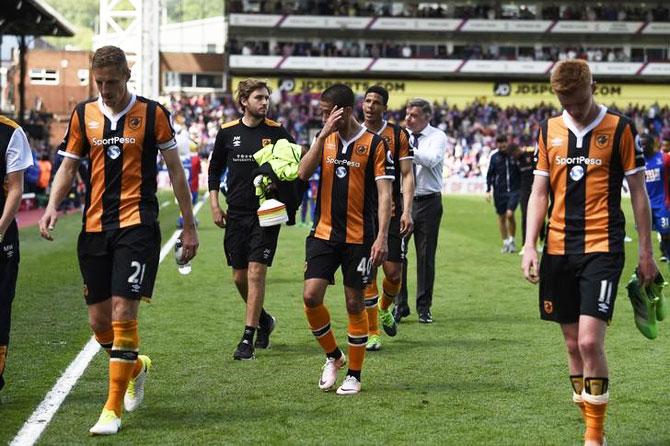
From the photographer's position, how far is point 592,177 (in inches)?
244

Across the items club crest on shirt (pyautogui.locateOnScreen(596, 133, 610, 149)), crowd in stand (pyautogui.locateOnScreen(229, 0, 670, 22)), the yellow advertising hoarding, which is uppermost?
crowd in stand (pyautogui.locateOnScreen(229, 0, 670, 22))

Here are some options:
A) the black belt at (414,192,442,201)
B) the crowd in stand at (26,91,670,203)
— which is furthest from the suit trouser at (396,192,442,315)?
the crowd in stand at (26,91,670,203)

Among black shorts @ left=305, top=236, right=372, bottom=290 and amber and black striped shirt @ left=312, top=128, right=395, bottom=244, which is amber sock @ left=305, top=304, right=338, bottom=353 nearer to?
black shorts @ left=305, top=236, right=372, bottom=290

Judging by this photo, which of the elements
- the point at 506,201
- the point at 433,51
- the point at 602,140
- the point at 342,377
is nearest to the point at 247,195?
the point at 342,377

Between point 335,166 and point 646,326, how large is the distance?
248 cm

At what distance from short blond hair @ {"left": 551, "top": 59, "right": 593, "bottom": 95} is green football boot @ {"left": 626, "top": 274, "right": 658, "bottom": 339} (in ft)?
3.69

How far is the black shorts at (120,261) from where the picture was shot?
673 cm

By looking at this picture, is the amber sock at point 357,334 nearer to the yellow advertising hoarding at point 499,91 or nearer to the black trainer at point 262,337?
the black trainer at point 262,337

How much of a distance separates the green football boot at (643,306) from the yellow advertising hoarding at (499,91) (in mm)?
65329

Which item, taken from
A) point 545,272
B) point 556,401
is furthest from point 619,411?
point 545,272

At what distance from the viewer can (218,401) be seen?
752 cm

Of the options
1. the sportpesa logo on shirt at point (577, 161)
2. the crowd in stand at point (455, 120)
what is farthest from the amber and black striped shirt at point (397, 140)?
the crowd in stand at point (455, 120)

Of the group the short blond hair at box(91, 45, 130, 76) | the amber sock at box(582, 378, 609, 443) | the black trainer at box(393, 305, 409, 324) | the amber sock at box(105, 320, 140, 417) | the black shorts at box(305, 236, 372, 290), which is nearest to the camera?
the amber sock at box(582, 378, 609, 443)

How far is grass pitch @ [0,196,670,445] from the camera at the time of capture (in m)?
6.69
